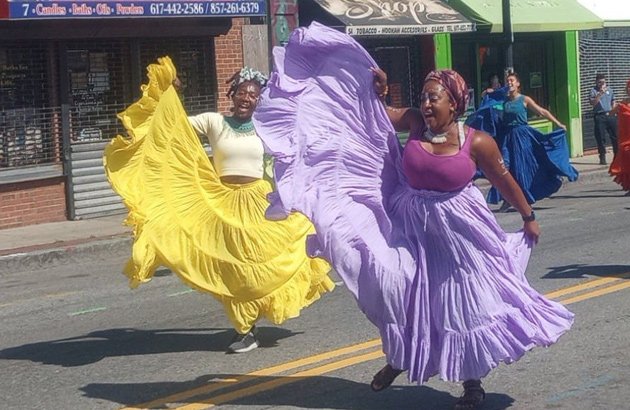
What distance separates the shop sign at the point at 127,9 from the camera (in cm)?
1614

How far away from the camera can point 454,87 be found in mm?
6434

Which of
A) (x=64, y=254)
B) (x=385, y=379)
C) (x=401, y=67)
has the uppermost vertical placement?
(x=401, y=67)

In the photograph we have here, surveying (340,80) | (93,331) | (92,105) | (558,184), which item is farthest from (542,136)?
(340,80)

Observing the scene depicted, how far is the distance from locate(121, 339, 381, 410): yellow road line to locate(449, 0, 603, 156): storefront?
15560 mm

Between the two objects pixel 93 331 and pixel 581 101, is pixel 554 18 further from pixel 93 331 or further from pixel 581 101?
pixel 93 331

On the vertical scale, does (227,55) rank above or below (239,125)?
above

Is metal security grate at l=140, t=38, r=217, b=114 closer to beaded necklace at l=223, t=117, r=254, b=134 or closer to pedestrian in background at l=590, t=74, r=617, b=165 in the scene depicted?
pedestrian in background at l=590, t=74, r=617, b=165

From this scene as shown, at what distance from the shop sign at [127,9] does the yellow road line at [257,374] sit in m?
9.18

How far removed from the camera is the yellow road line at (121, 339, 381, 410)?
7.11 metres

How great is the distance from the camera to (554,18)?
24781 millimetres

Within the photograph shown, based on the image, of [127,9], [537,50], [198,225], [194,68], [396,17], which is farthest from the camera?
[537,50]

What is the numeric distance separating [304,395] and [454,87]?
1887 millimetres

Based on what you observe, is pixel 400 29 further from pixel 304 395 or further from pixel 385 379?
pixel 385 379

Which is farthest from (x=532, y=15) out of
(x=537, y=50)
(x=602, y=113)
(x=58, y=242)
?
(x=58, y=242)
